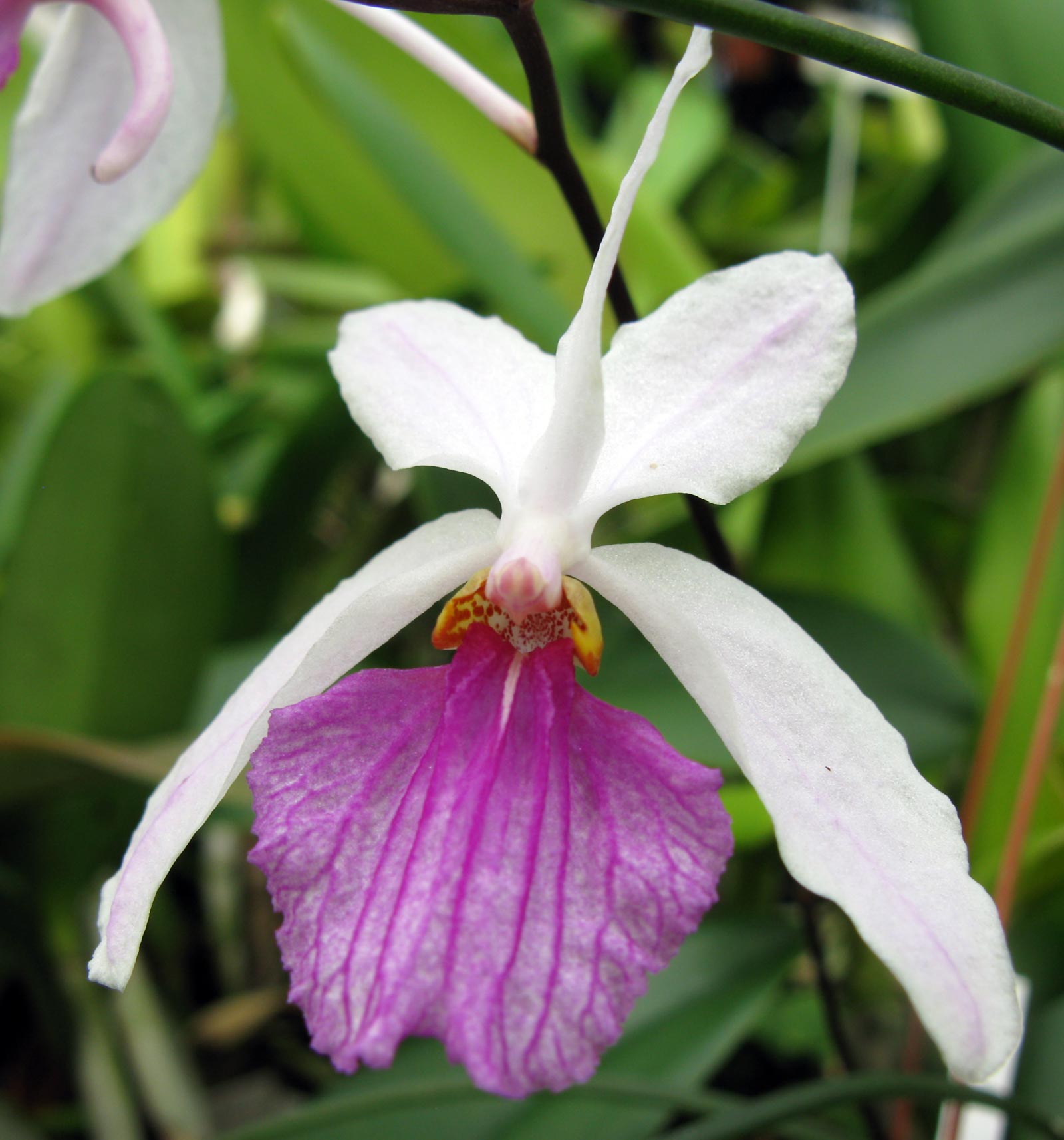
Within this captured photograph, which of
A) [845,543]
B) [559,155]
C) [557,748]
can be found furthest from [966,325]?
[557,748]

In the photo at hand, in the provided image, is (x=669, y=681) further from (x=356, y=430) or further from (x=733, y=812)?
(x=356, y=430)

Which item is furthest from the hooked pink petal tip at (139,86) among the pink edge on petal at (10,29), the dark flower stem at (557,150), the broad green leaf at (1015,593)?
the broad green leaf at (1015,593)

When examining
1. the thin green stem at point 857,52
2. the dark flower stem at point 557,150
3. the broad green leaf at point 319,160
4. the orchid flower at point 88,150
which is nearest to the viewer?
the thin green stem at point 857,52

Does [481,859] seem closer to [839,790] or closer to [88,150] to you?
[839,790]

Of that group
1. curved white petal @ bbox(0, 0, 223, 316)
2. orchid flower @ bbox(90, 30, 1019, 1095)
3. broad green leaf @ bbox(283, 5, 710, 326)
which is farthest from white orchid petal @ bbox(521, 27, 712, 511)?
broad green leaf @ bbox(283, 5, 710, 326)

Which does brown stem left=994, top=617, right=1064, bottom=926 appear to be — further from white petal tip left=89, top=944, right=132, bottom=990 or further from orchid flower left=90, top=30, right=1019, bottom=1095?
white petal tip left=89, top=944, right=132, bottom=990

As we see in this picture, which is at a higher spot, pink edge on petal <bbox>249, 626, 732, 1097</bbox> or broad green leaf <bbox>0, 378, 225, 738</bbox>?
pink edge on petal <bbox>249, 626, 732, 1097</bbox>

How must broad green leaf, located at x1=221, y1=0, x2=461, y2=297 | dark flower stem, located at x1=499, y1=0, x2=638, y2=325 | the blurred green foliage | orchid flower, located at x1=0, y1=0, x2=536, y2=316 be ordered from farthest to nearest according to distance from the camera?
broad green leaf, located at x1=221, y1=0, x2=461, y2=297 < the blurred green foliage < orchid flower, located at x1=0, y1=0, x2=536, y2=316 < dark flower stem, located at x1=499, y1=0, x2=638, y2=325

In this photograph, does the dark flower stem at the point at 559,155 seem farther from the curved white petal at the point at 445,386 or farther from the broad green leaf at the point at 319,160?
the broad green leaf at the point at 319,160
